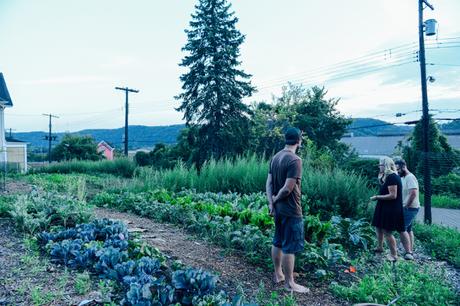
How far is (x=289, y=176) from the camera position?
12.3 feet

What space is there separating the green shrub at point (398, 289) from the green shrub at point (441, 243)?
1.70 meters

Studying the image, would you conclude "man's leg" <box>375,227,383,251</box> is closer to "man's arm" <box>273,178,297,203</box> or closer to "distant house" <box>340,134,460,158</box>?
"man's arm" <box>273,178,297,203</box>

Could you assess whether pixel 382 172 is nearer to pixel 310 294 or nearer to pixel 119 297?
pixel 310 294

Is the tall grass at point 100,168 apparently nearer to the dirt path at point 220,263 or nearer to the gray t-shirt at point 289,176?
the dirt path at point 220,263

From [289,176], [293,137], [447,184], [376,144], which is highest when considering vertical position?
[376,144]

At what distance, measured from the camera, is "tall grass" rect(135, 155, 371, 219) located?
740 cm

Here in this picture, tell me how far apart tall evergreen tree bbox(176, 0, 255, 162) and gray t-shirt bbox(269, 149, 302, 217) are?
60.3 ft

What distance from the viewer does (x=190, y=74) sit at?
2317 centimetres

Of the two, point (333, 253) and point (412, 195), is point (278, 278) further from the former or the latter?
point (412, 195)

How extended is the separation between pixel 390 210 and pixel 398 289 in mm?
1786

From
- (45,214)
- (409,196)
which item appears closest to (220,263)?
(45,214)

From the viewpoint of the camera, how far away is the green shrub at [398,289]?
146 inches

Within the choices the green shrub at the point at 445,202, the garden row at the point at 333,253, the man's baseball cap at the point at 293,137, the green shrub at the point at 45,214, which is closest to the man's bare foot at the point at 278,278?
the garden row at the point at 333,253

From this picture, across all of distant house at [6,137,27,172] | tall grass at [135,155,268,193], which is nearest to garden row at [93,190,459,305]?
tall grass at [135,155,268,193]
